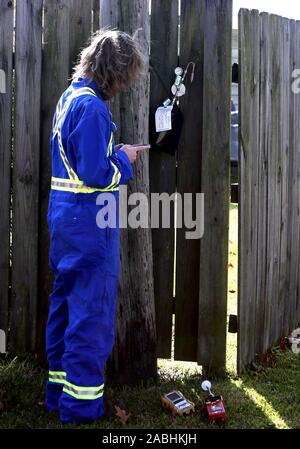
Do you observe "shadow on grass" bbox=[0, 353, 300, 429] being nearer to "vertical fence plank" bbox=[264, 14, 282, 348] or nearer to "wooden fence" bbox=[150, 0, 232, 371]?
"wooden fence" bbox=[150, 0, 232, 371]

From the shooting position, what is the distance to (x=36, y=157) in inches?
175

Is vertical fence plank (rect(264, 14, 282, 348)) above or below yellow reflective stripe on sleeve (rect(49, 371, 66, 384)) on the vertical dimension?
above

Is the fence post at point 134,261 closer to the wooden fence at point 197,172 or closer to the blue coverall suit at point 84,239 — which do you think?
the wooden fence at point 197,172

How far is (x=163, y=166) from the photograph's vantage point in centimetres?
450

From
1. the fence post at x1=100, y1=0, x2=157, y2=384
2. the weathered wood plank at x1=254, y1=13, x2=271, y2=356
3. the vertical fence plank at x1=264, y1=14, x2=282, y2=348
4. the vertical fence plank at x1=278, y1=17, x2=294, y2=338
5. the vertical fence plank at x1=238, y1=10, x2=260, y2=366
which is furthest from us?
the vertical fence plank at x1=278, y1=17, x2=294, y2=338

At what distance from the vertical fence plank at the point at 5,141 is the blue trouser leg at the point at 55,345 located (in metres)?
0.76

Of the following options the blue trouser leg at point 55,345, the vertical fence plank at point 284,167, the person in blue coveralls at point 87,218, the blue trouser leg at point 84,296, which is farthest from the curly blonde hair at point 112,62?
the vertical fence plank at point 284,167

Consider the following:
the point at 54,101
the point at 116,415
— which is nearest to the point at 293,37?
the point at 54,101

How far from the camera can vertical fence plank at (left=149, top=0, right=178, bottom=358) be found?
14.4 ft

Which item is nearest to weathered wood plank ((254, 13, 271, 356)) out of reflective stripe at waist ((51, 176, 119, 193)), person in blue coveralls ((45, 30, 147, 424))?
person in blue coveralls ((45, 30, 147, 424))

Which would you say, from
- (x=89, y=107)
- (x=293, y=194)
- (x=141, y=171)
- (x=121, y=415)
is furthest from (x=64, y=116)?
(x=293, y=194)

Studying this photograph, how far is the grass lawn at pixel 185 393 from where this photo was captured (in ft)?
12.4

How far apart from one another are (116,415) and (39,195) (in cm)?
158

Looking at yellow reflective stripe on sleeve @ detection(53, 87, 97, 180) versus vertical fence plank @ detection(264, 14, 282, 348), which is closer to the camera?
yellow reflective stripe on sleeve @ detection(53, 87, 97, 180)
